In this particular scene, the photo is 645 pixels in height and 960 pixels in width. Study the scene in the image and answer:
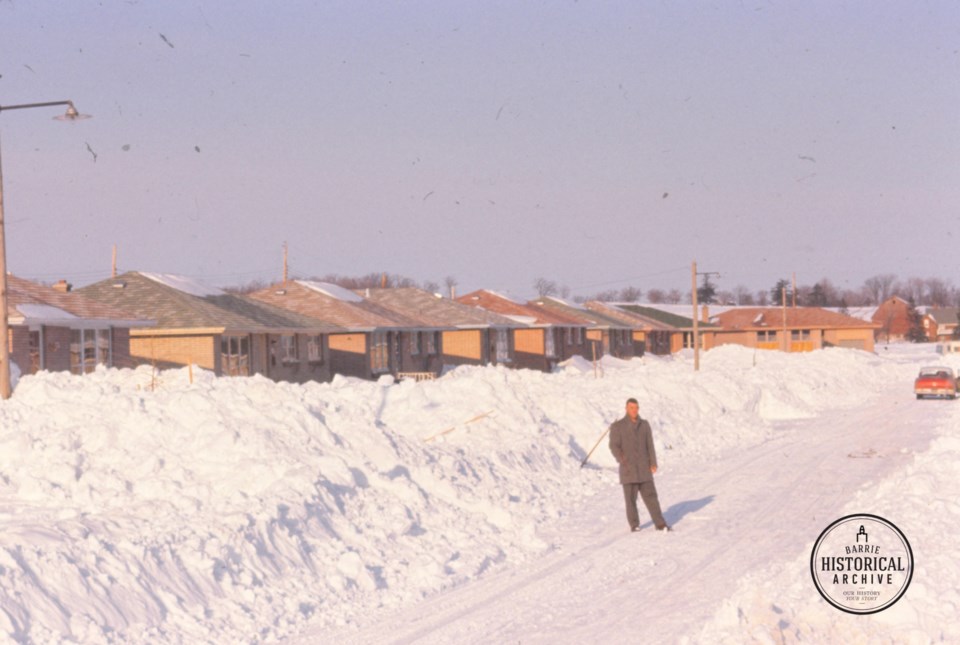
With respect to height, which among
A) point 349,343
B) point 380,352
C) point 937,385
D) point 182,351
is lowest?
point 937,385

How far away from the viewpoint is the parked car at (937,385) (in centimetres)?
4416

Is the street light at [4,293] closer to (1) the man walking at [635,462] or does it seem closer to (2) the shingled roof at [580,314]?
(1) the man walking at [635,462]

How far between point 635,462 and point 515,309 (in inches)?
2293

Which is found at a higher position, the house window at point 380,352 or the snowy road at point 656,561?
the house window at point 380,352

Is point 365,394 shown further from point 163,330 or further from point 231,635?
point 163,330

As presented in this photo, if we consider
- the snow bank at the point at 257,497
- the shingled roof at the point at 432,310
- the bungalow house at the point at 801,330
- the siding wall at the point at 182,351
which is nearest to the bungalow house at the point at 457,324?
the shingled roof at the point at 432,310

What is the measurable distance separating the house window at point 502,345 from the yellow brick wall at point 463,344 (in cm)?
335

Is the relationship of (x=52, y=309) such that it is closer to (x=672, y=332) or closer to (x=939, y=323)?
(x=672, y=332)

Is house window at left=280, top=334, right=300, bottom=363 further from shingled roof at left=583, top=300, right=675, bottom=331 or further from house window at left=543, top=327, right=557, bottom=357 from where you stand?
shingled roof at left=583, top=300, right=675, bottom=331

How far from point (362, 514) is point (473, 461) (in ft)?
15.5

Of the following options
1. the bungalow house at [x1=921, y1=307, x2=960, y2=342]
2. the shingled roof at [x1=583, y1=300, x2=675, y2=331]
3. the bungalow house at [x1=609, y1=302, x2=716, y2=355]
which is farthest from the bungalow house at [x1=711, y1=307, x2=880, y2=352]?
the bungalow house at [x1=921, y1=307, x2=960, y2=342]

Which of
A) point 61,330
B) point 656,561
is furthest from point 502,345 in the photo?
point 656,561

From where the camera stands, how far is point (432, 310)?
2500 inches

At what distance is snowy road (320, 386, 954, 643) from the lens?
9.48 metres
